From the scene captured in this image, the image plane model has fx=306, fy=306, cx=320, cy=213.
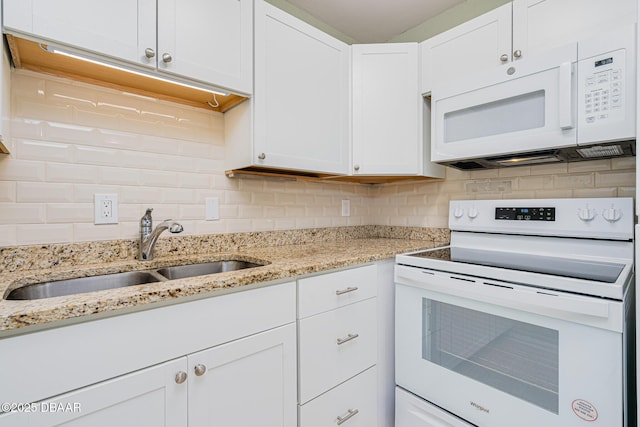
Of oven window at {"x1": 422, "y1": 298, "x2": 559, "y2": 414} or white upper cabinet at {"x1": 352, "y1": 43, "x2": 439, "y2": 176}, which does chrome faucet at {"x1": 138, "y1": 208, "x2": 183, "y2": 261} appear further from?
oven window at {"x1": 422, "y1": 298, "x2": 559, "y2": 414}

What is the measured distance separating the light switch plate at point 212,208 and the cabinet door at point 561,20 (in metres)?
1.68

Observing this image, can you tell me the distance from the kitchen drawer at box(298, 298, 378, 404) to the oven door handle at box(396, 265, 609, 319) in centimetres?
25

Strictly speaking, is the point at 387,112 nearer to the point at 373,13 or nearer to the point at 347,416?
the point at 373,13

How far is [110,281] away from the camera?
1198 millimetres

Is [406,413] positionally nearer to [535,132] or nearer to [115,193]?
[535,132]

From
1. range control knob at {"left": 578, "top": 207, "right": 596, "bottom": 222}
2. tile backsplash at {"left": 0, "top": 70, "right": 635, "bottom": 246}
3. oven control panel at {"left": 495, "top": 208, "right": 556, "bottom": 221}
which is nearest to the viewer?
tile backsplash at {"left": 0, "top": 70, "right": 635, "bottom": 246}

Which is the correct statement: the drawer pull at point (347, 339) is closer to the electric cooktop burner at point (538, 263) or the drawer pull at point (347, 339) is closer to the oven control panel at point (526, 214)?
the electric cooktop burner at point (538, 263)

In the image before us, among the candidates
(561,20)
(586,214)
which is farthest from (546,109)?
(586,214)

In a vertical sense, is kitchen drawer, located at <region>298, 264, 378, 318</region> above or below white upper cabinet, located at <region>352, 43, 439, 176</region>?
below

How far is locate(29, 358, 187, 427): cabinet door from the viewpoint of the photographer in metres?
0.72

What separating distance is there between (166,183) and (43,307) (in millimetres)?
838

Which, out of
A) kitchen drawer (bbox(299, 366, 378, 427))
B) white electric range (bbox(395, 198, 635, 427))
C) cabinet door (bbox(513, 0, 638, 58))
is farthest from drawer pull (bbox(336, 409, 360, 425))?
cabinet door (bbox(513, 0, 638, 58))

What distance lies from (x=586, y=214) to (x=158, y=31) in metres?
1.98

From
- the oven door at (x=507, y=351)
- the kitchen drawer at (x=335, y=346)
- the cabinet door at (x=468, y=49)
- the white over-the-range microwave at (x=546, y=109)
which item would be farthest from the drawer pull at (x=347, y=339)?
the cabinet door at (x=468, y=49)
